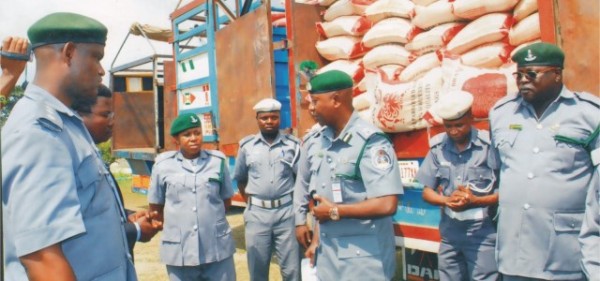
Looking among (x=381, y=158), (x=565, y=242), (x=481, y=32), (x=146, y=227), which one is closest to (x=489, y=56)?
(x=481, y=32)

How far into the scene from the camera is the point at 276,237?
3641 mm

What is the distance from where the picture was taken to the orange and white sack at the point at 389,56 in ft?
10.9

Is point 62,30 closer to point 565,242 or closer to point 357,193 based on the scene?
point 357,193

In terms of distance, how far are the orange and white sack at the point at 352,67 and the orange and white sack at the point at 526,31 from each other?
3.55 feet

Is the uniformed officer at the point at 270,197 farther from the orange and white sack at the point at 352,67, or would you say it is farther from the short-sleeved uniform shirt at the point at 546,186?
the short-sleeved uniform shirt at the point at 546,186

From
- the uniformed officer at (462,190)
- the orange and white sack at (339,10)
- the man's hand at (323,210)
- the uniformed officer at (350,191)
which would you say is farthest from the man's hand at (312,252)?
the orange and white sack at (339,10)

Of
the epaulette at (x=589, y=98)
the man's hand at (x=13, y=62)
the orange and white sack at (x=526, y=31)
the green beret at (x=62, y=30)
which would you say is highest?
the orange and white sack at (x=526, y=31)

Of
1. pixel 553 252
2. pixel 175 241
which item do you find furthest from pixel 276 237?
pixel 553 252

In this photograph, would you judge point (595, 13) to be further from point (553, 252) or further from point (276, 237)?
point (276, 237)

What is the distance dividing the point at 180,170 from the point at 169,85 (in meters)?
2.81

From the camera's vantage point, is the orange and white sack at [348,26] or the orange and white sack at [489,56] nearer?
the orange and white sack at [489,56]

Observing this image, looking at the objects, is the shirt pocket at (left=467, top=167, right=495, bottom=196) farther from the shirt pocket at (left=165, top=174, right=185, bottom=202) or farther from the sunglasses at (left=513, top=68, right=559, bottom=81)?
the shirt pocket at (left=165, top=174, right=185, bottom=202)

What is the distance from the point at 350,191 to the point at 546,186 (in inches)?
33.0

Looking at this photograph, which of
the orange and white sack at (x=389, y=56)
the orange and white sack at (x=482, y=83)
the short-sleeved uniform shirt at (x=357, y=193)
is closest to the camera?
the short-sleeved uniform shirt at (x=357, y=193)
